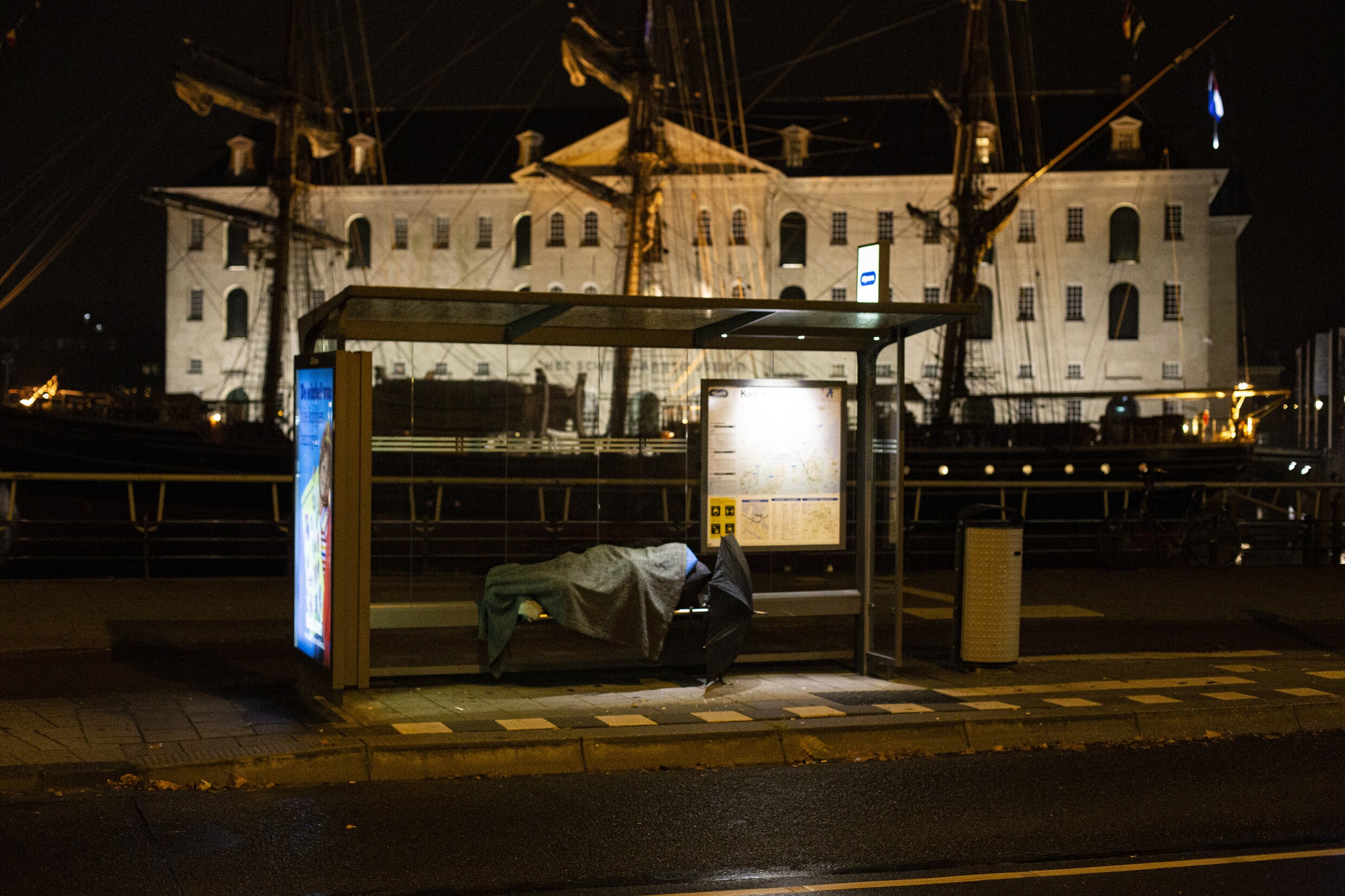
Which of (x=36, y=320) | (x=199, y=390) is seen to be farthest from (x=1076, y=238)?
(x=36, y=320)

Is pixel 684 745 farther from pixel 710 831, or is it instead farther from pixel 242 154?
pixel 242 154

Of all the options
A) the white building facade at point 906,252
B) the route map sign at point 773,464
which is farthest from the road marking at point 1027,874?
the white building facade at point 906,252

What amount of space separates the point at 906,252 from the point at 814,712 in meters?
63.6

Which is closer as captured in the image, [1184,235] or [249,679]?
[249,679]

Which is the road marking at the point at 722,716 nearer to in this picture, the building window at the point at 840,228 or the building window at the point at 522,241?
the building window at the point at 840,228

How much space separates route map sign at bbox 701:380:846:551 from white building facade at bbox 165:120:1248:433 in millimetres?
55130

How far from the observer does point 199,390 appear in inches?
2968

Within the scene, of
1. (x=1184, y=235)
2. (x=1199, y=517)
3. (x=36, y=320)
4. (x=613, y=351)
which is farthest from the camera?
(x=36, y=320)

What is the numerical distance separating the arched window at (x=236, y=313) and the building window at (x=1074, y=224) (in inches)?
1664

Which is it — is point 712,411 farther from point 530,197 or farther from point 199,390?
point 199,390

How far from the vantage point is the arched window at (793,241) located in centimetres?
7119

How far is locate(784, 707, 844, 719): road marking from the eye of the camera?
8625 mm

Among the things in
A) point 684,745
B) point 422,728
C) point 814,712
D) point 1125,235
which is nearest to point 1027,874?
point 684,745

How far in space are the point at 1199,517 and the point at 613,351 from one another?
12.5m
